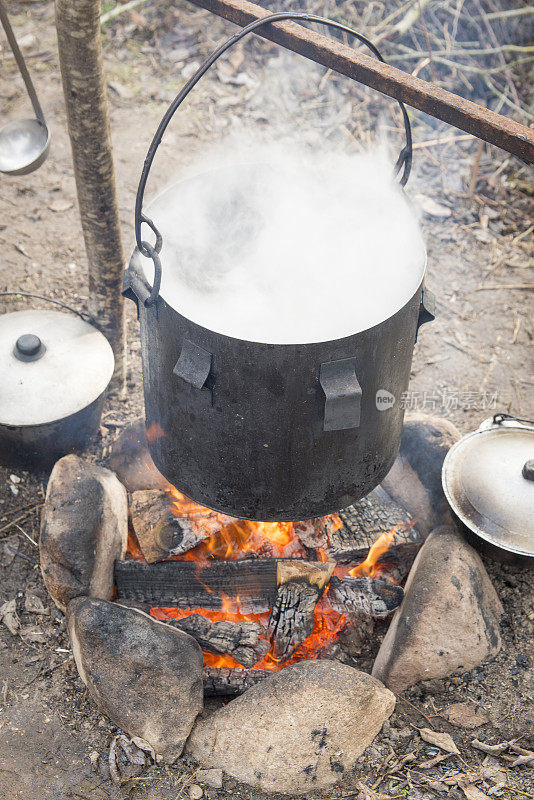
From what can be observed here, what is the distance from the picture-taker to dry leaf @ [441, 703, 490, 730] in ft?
9.18

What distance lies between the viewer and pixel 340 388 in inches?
86.4

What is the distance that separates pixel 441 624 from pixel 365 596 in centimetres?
37

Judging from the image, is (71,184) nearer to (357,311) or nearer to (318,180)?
(318,180)

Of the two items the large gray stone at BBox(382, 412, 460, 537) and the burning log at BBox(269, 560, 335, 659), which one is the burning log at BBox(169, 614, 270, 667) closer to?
the burning log at BBox(269, 560, 335, 659)

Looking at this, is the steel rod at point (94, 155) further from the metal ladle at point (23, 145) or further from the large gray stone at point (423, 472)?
the large gray stone at point (423, 472)

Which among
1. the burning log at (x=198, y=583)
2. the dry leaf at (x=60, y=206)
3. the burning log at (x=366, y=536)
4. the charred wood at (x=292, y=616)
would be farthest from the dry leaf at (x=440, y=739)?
the dry leaf at (x=60, y=206)

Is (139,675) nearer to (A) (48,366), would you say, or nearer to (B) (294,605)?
(B) (294,605)

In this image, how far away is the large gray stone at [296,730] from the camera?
254cm

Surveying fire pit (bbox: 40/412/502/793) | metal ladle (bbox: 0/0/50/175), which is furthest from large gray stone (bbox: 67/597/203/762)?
metal ladle (bbox: 0/0/50/175)

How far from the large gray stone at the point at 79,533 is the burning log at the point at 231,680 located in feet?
1.99

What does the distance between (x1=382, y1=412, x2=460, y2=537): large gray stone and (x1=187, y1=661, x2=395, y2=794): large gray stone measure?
0.99 m

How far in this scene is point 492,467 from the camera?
10.5 feet

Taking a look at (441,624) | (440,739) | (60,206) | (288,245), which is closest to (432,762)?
(440,739)

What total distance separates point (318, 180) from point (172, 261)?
0.79 m
